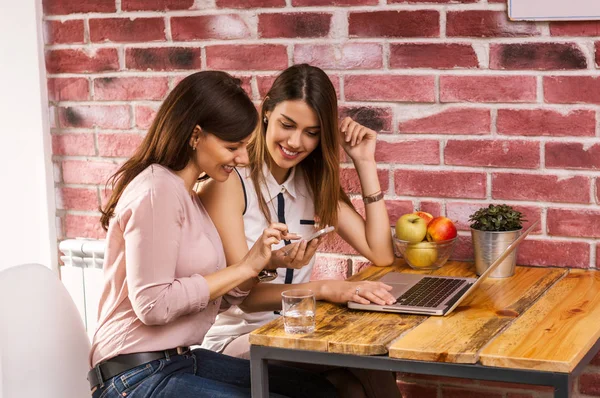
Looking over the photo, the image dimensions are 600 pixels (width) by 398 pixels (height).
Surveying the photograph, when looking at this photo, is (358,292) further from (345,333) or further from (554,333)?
(554,333)

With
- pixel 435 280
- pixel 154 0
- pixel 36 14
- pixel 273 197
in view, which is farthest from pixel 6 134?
pixel 435 280

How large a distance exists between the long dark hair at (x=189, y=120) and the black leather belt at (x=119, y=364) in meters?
0.35

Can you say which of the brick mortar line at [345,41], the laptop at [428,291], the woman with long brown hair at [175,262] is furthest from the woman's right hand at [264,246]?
the brick mortar line at [345,41]

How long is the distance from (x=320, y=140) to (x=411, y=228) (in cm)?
33

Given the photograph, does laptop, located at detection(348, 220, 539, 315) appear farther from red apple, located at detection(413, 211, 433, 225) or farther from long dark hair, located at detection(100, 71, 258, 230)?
long dark hair, located at detection(100, 71, 258, 230)

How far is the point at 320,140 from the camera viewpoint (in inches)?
93.4

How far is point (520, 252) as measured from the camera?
2.41 meters

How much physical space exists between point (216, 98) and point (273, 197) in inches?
18.1

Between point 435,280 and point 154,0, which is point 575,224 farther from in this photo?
point 154,0

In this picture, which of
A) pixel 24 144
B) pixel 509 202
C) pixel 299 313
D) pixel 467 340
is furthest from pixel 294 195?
pixel 24 144

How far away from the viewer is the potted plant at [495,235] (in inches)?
87.5

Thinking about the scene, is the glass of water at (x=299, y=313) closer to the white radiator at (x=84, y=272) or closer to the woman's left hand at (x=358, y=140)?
the woman's left hand at (x=358, y=140)

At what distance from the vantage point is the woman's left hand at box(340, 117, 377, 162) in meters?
2.44

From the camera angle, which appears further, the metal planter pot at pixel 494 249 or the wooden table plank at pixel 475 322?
the metal planter pot at pixel 494 249
